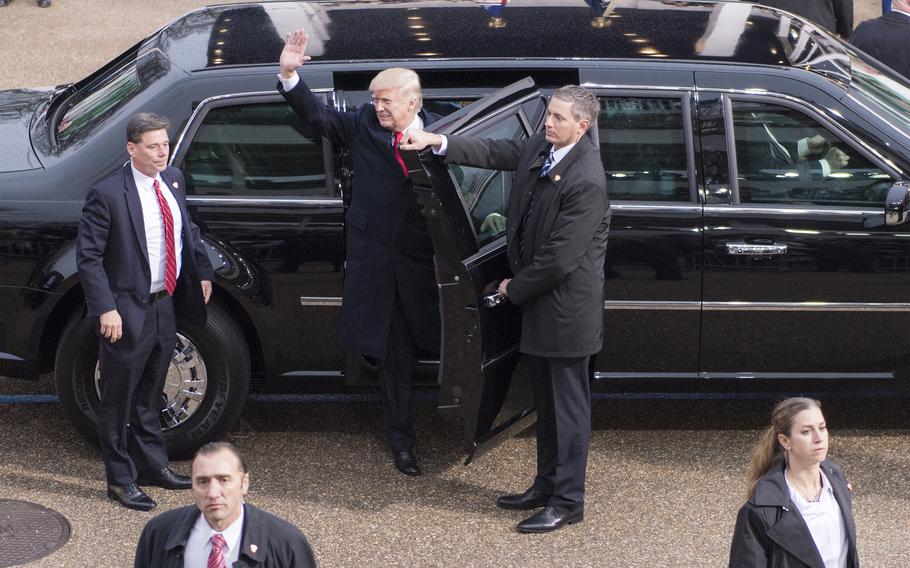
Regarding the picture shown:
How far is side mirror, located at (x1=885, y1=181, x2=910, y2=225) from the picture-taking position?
5.76 metres

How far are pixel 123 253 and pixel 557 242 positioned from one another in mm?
1768

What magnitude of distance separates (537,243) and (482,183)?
1.63 ft

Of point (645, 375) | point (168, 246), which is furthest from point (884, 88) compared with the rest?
point (168, 246)

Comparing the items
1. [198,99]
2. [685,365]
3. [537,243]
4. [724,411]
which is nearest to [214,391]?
[198,99]

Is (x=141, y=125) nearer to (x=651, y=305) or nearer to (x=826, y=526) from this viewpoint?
(x=651, y=305)

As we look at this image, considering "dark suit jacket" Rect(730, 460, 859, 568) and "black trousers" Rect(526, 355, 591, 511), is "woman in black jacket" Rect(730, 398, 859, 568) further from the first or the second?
"black trousers" Rect(526, 355, 591, 511)

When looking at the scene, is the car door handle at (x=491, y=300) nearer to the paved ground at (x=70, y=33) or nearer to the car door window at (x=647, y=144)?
the car door window at (x=647, y=144)

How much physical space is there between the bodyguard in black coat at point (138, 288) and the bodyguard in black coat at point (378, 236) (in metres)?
0.62

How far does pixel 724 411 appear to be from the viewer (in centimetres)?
687

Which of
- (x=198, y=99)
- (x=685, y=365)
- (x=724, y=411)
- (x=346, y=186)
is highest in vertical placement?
(x=198, y=99)

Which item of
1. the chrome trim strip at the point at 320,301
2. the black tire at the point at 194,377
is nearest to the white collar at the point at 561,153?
the chrome trim strip at the point at 320,301

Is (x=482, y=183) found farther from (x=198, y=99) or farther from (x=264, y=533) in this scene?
(x=264, y=533)

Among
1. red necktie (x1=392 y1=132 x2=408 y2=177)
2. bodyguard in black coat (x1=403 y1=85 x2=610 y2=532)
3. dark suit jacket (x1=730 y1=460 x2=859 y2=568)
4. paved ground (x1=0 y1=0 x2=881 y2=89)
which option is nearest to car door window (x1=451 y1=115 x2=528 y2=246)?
bodyguard in black coat (x1=403 y1=85 x2=610 y2=532)

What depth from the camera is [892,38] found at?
316 inches
